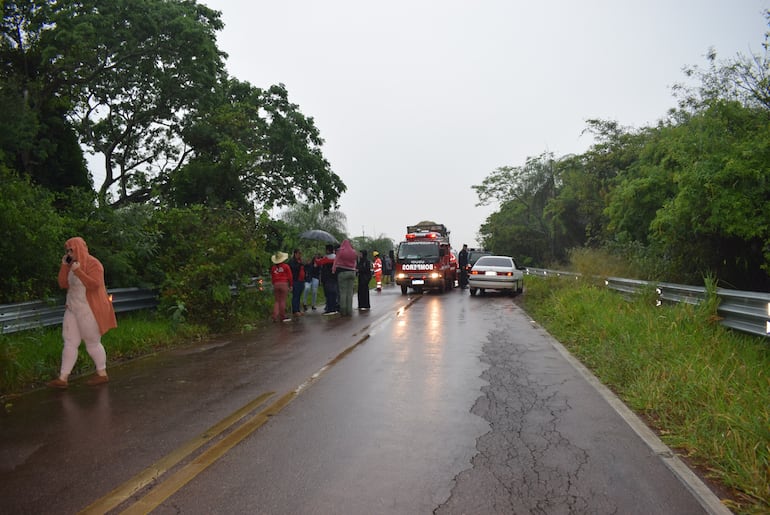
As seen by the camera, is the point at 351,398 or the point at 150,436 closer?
the point at 150,436

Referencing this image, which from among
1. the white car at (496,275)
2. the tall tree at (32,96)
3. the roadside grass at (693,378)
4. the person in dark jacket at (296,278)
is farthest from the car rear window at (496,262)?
the tall tree at (32,96)

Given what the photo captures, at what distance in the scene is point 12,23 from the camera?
22.0 m

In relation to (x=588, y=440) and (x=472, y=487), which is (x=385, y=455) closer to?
(x=472, y=487)

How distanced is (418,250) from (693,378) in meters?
19.4

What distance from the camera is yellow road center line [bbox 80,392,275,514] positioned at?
3738 mm

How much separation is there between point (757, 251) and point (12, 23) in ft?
82.6

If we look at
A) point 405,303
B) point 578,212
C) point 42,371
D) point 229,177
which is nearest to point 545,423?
point 42,371

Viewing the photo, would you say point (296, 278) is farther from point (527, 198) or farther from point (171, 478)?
point (527, 198)

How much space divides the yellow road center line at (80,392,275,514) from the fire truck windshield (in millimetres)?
19780

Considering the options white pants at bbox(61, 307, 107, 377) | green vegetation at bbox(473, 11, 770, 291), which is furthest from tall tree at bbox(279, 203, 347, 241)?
white pants at bbox(61, 307, 107, 377)

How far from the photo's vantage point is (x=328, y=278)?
16.8m

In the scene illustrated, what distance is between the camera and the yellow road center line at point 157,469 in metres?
3.74

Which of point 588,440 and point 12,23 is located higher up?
point 12,23

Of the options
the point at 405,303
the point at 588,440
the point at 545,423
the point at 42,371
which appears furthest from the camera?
the point at 405,303
